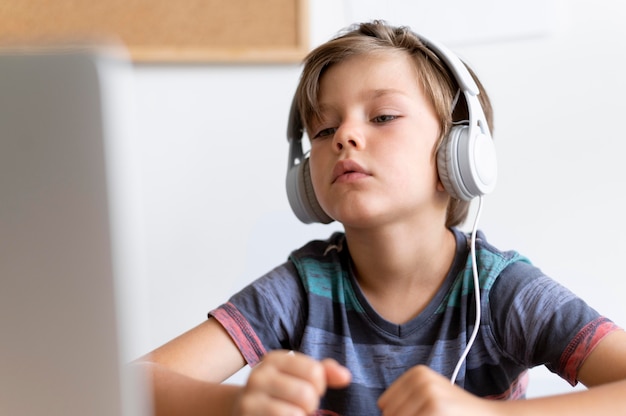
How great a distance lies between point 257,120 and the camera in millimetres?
1573

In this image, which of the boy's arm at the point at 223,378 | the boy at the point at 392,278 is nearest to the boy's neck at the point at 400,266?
the boy at the point at 392,278

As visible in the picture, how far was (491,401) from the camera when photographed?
0.71m

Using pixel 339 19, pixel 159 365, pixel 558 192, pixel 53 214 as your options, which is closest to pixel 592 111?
pixel 558 192

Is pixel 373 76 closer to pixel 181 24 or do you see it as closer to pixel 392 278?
pixel 392 278

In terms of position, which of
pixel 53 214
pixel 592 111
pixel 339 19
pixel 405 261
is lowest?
pixel 405 261

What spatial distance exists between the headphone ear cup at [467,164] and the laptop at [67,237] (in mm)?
646

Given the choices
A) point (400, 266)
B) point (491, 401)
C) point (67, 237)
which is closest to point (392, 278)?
point (400, 266)

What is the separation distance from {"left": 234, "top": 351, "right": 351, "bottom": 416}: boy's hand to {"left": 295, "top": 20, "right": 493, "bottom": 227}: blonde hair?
0.53 meters

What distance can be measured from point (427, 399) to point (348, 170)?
405mm

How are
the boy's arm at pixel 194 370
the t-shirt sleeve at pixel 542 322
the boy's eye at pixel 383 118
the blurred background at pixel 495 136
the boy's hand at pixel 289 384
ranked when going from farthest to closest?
1. the blurred background at pixel 495 136
2. the boy's eye at pixel 383 118
3. the t-shirt sleeve at pixel 542 322
4. the boy's arm at pixel 194 370
5. the boy's hand at pixel 289 384

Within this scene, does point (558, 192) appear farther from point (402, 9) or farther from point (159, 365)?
point (159, 365)

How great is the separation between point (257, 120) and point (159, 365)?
78 cm

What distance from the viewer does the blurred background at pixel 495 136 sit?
152 cm

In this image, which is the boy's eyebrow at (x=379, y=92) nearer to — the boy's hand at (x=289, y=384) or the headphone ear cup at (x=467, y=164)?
the headphone ear cup at (x=467, y=164)
